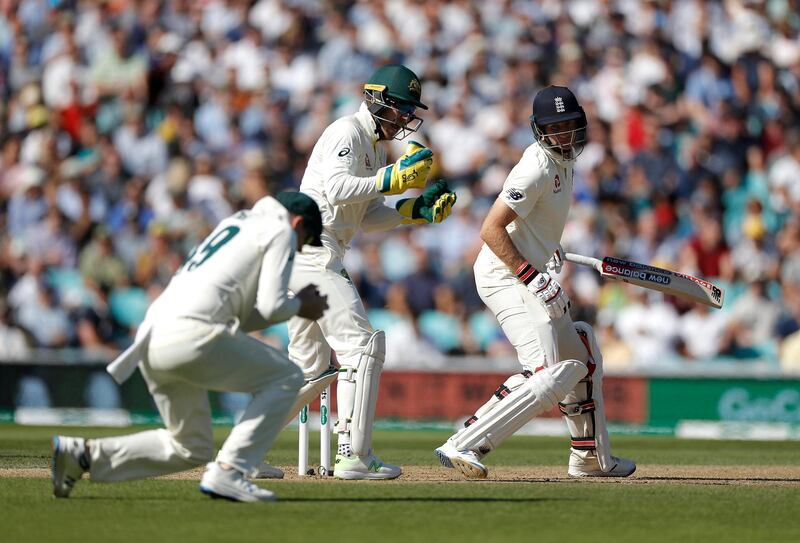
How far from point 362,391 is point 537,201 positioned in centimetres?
161

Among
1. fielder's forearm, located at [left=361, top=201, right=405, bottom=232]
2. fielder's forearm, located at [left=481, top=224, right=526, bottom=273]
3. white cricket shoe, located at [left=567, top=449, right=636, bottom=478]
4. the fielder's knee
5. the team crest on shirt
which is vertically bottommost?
white cricket shoe, located at [left=567, top=449, right=636, bottom=478]

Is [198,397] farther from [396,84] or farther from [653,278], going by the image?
[653,278]

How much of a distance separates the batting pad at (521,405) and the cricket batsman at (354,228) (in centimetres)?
56

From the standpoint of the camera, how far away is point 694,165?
18.5 m

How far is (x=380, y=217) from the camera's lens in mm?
9438

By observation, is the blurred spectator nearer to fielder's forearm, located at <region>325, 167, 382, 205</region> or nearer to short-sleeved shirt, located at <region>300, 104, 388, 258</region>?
short-sleeved shirt, located at <region>300, 104, 388, 258</region>

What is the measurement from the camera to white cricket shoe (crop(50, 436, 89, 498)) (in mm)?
7215

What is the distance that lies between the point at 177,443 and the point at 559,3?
14828mm

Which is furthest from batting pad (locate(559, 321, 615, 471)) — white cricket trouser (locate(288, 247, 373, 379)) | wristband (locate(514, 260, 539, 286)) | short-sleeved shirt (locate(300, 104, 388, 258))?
short-sleeved shirt (locate(300, 104, 388, 258))

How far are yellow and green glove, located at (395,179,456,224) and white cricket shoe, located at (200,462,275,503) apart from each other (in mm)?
2416

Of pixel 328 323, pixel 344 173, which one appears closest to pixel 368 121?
pixel 344 173

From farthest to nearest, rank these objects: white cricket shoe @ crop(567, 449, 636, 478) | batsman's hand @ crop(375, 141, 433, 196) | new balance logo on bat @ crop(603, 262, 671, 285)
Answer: new balance logo on bat @ crop(603, 262, 671, 285) < white cricket shoe @ crop(567, 449, 636, 478) < batsman's hand @ crop(375, 141, 433, 196)

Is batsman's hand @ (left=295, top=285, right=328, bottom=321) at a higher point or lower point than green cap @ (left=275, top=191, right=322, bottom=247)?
lower

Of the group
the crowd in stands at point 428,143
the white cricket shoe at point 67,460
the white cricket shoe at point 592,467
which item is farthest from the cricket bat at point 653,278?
the crowd in stands at point 428,143
